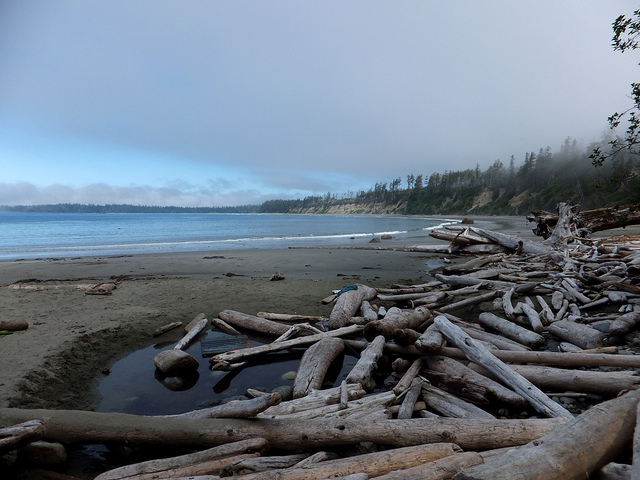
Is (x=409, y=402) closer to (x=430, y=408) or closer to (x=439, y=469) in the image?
(x=430, y=408)

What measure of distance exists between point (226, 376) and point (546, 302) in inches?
291

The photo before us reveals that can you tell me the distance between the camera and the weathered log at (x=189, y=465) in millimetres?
2869

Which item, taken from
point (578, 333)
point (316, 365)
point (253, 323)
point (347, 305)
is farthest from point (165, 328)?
point (578, 333)

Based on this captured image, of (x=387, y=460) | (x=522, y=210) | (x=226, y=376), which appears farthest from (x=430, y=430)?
(x=522, y=210)

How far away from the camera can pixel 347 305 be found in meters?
7.93

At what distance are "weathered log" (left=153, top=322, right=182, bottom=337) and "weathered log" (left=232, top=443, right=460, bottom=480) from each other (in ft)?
18.2

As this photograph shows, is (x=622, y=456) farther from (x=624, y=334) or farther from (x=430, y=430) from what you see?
(x=624, y=334)

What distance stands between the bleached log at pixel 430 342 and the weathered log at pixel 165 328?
5.57 m

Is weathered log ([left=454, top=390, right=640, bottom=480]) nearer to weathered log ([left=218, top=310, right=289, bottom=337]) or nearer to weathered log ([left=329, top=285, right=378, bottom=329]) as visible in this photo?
weathered log ([left=329, top=285, right=378, bottom=329])

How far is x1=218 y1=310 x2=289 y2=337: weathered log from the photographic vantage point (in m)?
7.22

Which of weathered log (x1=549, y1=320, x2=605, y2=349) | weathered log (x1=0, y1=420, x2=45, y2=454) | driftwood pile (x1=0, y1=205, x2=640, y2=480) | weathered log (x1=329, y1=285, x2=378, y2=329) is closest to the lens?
driftwood pile (x1=0, y1=205, x2=640, y2=480)

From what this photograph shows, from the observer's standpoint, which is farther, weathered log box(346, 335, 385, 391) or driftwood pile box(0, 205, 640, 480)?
A: weathered log box(346, 335, 385, 391)

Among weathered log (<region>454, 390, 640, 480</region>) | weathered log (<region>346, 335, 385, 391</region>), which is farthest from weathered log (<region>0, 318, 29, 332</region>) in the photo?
weathered log (<region>454, 390, 640, 480</region>)

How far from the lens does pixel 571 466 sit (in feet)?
6.50
